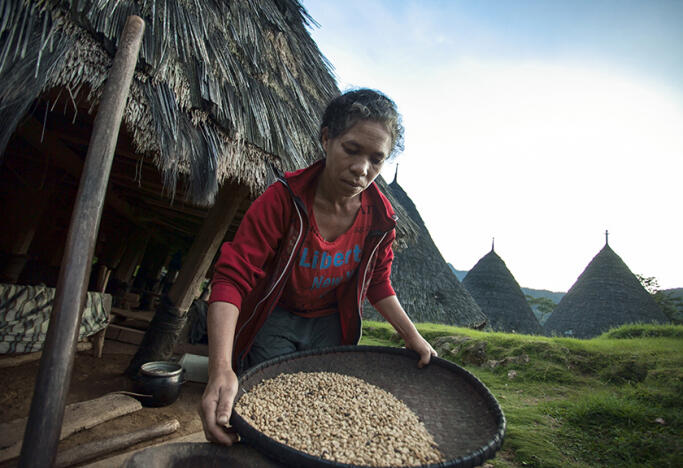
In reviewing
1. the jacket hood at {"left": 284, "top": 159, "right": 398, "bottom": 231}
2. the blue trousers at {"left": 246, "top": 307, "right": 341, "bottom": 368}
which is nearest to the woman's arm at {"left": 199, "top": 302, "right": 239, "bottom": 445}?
the blue trousers at {"left": 246, "top": 307, "right": 341, "bottom": 368}

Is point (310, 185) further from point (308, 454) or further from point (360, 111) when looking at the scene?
point (308, 454)

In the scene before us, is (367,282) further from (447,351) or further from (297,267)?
(447,351)

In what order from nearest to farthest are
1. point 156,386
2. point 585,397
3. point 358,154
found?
point 358,154 → point 156,386 → point 585,397

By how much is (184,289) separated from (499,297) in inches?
547

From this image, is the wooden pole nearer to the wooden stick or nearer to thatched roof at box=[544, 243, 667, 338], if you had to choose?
the wooden stick

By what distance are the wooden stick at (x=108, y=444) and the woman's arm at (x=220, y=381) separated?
1.32 meters

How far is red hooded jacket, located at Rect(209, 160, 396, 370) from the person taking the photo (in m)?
1.29

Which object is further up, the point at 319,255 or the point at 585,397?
the point at 319,255

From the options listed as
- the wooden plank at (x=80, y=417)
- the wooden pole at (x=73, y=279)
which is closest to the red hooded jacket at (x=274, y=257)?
the wooden pole at (x=73, y=279)

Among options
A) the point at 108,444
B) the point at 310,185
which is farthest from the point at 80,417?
the point at 310,185

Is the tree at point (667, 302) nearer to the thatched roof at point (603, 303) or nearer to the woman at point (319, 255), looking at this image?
the thatched roof at point (603, 303)

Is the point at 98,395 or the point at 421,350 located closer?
the point at 421,350

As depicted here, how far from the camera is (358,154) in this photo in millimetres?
1442

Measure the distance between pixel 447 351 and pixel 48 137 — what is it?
611 cm
